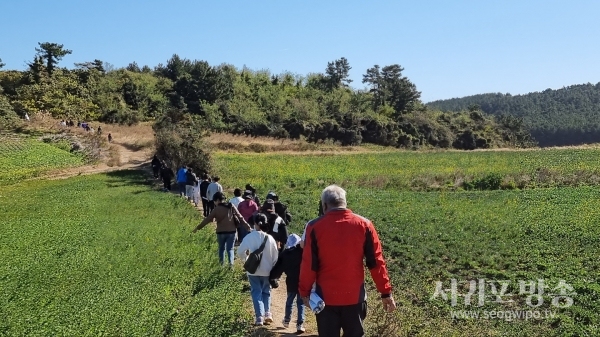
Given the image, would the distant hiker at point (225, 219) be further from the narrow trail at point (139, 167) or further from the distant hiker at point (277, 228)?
the narrow trail at point (139, 167)

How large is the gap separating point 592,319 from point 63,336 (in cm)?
A: 950

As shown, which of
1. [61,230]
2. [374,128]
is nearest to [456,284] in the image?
[61,230]

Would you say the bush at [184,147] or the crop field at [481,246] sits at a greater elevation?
the bush at [184,147]

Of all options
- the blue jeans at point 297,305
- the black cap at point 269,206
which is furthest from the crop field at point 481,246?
the black cap at point 269,206

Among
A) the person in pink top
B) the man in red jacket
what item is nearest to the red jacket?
the man in red jacket

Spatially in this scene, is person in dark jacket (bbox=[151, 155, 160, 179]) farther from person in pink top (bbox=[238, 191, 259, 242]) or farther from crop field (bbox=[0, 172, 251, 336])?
person in pink top (bbox=[238, 191, 259, 242])

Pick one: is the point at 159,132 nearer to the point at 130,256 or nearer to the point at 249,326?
the point at 130,256

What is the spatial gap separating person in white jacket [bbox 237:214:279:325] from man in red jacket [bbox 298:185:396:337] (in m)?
2.76

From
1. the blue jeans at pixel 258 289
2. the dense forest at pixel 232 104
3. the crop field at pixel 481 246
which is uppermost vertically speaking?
the dense forest at pixel 232 104

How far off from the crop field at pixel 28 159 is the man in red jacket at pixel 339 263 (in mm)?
34305

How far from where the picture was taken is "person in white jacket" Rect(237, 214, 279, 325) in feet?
26.1

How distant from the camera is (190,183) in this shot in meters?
23.2

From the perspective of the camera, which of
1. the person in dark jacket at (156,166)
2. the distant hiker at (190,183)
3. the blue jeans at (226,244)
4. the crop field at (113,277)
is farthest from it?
the person in dark jacket at (156,166)

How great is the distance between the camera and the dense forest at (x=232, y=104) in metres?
65.9
